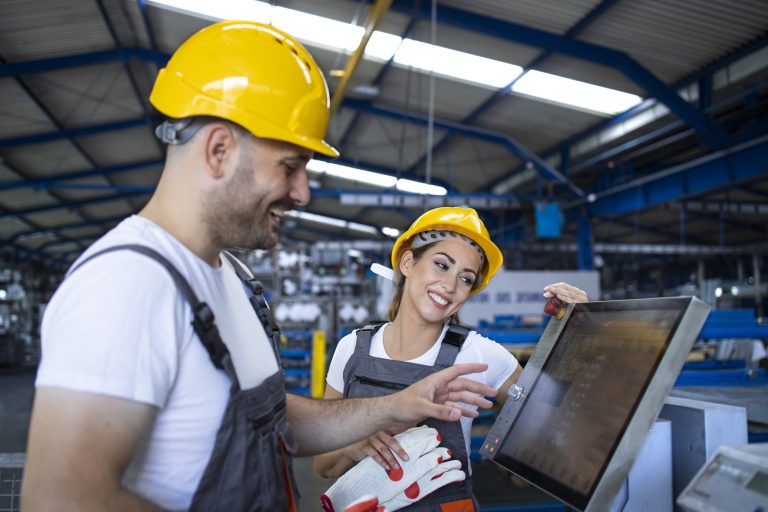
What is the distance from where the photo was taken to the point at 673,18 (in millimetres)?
6371

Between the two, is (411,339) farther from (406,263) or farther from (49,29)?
(49,29)

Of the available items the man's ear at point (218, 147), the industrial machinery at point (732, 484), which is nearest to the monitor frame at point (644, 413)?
the industrial machinery at point (732, 484)

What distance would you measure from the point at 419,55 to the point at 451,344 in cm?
694

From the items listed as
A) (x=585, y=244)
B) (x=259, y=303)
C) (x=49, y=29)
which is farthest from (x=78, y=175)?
(x=259, y=303)

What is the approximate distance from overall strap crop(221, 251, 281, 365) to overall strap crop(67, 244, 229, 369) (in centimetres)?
34

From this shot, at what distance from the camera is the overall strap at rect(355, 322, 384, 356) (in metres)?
2.12

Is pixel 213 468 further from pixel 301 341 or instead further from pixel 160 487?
pixel 301 341

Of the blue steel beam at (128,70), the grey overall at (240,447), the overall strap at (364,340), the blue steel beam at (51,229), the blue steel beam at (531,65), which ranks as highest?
the blue steel beam at (128,70)

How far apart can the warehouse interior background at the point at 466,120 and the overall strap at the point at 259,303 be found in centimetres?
202

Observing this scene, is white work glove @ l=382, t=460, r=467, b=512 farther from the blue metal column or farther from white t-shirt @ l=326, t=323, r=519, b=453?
the blue metal column

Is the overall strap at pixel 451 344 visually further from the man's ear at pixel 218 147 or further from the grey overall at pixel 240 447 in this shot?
the man's ear at pixel 218 147

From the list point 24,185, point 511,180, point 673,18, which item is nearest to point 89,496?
point 673,18

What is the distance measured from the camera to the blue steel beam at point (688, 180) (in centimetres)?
727

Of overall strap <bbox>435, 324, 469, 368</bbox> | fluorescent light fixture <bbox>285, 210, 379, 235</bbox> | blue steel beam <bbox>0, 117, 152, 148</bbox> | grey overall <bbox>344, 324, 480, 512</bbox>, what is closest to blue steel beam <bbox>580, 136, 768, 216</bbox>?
overall strap <bbox>435, 324, 469, 368</bbox>
